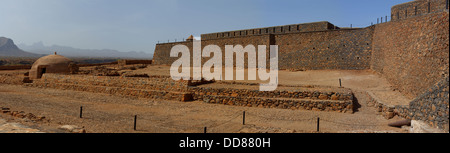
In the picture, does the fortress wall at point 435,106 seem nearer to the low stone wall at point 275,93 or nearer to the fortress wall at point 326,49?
the low stone wall at point 275,93

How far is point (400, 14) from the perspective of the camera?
15461 mm

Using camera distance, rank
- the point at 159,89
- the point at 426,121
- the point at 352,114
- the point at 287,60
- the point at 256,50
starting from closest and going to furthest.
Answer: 1. the point at 426,121
2. the point at 352,114
3. the point at 159,89
4. the point at 287,60
5. the point at 256,50

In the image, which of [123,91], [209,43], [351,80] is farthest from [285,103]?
[209,43]

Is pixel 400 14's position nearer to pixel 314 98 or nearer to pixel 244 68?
pixel 314 98

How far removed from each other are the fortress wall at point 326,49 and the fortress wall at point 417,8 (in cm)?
284

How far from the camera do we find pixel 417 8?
1427 centimetres

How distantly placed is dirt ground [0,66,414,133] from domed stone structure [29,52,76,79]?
692 cm

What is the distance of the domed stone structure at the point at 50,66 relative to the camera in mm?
20484

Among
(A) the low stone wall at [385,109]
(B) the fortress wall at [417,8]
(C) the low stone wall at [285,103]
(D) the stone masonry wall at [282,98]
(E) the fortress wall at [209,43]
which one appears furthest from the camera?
(E) the fortress wall at [209,43]

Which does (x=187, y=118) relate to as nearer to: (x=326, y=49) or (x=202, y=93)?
(x=202, y=93)

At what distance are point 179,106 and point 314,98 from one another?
5892 millimetres

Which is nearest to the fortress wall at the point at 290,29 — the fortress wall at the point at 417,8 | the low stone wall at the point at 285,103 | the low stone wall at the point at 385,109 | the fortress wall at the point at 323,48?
the fortress wall at the point at 323,48

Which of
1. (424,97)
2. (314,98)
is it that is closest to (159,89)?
(314,98)

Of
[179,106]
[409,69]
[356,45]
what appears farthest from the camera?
[356,45]
